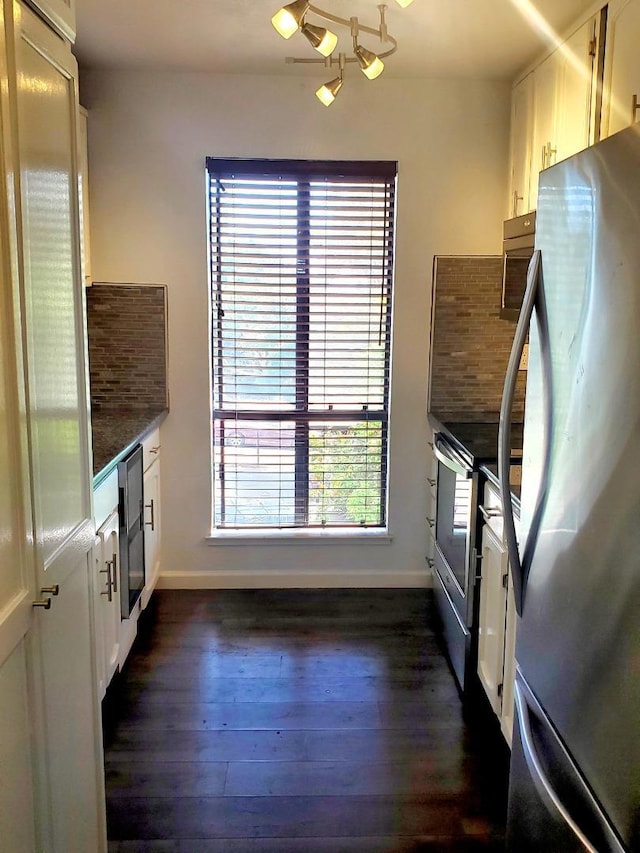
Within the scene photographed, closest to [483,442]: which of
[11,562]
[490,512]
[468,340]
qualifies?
[490,512]

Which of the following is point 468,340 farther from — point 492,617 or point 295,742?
point 295,742

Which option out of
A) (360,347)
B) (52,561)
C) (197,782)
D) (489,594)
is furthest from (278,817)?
(360,347)

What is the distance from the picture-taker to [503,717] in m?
2.07

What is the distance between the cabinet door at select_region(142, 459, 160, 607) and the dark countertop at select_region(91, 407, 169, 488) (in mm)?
225

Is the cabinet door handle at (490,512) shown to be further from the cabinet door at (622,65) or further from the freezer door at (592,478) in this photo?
the cabinet door at (622,65)

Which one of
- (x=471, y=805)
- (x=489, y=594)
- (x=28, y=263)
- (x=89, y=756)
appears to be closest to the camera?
(x=28, y=263)

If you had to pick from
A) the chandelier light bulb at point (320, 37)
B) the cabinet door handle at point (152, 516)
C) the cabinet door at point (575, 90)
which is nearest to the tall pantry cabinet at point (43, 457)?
the chandelier light bulb at point (320, 37)

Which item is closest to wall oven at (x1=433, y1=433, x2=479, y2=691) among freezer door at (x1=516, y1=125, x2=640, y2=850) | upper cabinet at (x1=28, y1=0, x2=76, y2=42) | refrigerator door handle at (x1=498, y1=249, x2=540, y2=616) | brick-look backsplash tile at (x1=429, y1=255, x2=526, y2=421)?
brick-look backsplash tile at (x1=429, y1=255, x2=526, y2=421)

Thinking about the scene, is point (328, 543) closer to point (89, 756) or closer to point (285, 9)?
point (89, 756)

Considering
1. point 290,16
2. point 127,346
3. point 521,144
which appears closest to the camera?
point 290,16

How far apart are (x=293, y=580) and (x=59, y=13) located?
2.76m

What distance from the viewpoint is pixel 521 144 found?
2949 mm

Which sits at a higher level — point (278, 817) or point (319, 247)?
point (319, 247)

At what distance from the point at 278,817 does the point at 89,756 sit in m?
0.68
